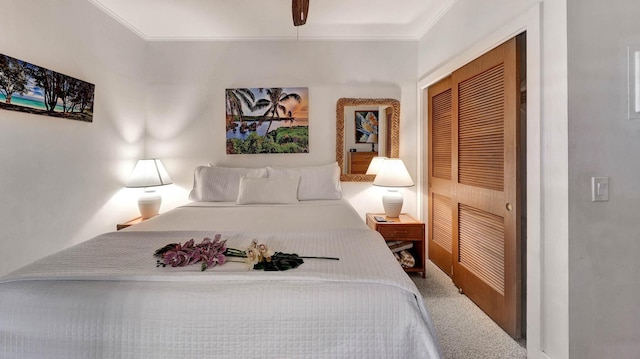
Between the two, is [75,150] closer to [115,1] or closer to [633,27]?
[115,1]

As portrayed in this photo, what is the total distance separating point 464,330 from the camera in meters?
2.03

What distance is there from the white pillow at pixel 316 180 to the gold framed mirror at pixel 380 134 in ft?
0.72

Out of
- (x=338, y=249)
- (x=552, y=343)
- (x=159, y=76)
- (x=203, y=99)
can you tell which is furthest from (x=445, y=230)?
(x=159, y=76)

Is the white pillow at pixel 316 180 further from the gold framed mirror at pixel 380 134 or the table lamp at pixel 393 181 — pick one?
the table lamp at pixel 393 181

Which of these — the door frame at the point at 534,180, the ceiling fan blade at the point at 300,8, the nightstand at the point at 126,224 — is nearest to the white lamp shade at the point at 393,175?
the door frame at the point at 534,180

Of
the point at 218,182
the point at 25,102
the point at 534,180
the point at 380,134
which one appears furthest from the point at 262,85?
the point at 534,180

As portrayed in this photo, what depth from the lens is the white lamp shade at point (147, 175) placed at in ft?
10.1

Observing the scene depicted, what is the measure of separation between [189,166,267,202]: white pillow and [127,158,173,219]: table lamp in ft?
1.15

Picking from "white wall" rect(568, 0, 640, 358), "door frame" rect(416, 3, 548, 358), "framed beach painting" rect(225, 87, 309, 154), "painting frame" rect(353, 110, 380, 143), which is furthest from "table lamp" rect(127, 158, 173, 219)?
"white wall" rect(568, 0, 640, 358)

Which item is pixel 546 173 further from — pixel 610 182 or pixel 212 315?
pixel 212 315

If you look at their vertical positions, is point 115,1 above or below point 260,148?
above

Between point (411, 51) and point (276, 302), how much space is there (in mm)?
3234

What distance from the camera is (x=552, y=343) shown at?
159 centimetres

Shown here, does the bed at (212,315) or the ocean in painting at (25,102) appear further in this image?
the ocean in painting at (25,102)
